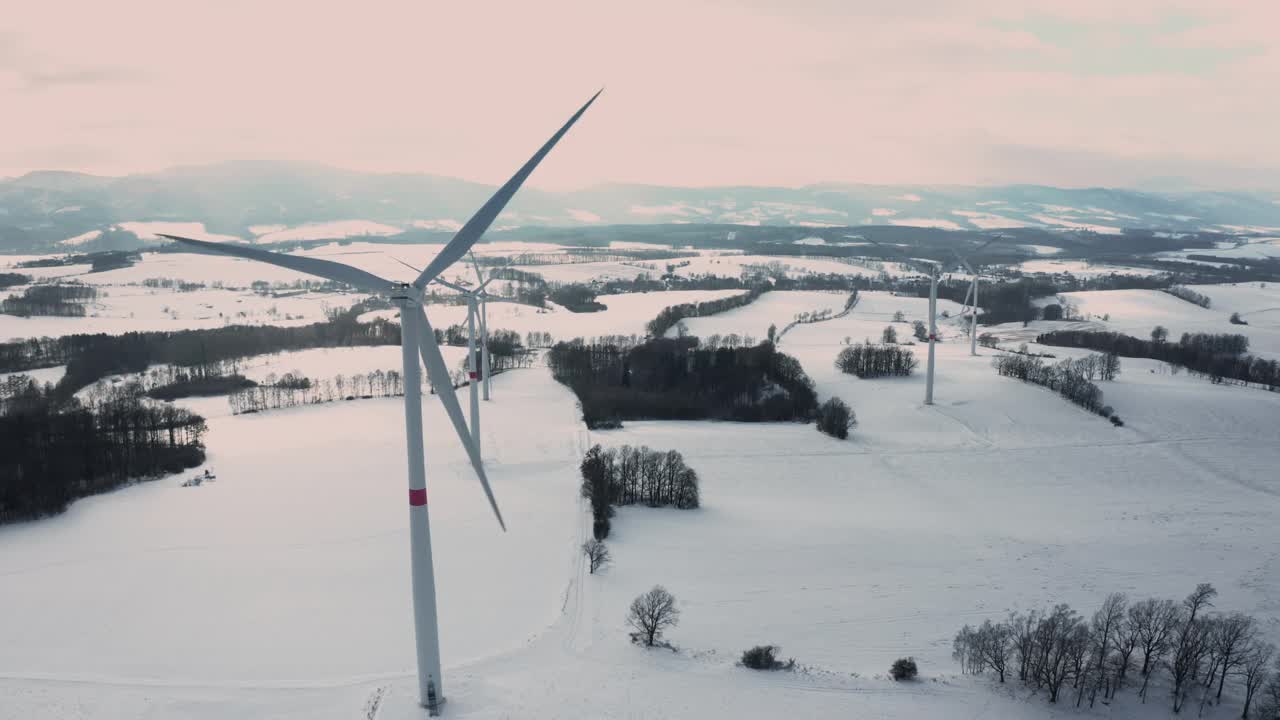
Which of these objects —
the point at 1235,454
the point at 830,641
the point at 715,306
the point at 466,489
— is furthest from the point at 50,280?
the point at 1235,454

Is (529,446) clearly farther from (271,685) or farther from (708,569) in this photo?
(271,685)

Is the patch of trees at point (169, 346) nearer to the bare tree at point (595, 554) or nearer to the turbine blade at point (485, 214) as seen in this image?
the bare tree at point (595, 554)

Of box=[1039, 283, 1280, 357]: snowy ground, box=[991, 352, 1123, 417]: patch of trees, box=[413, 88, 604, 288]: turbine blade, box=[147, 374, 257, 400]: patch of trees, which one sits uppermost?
box=[413, 88, 604, 288]: turbine blade

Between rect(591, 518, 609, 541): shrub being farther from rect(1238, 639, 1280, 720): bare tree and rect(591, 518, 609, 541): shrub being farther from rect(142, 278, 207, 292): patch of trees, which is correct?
rect(142, 278, 207, 292): patch of trees

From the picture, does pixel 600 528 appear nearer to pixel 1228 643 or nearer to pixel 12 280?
pixel 1228 643

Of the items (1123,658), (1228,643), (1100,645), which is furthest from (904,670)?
(1228,643)

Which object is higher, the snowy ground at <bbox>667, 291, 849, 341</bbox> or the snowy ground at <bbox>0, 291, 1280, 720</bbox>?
the snowy ground at <bbox>667, 291, 849, 341</bbox>

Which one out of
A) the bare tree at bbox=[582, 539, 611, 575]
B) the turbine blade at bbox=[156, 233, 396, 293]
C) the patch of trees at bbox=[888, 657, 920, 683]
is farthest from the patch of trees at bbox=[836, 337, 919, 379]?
the turbine blade at bbox=[156, 233, 396, 293]

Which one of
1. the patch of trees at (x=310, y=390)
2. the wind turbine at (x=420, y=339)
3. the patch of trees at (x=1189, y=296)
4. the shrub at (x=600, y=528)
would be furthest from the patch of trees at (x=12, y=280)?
the patch of trees at (x=1189, y=296)
